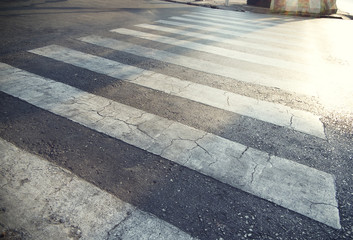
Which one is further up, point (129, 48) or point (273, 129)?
point (129, 48)

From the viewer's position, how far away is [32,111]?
3732 millimetres

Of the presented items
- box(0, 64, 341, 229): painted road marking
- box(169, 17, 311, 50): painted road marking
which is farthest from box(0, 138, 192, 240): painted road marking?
box(169, 17, 311, 50): painted road marking

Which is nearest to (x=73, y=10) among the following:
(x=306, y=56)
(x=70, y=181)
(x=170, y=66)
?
(x=170, y=66)

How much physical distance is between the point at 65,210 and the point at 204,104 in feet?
8.66

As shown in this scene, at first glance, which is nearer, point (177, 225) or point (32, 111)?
point (177, 225)

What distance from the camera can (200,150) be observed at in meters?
3.18

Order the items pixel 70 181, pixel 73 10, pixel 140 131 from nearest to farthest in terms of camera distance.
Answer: pixel 70 181 → pixel 140 131 → pixel 73 10

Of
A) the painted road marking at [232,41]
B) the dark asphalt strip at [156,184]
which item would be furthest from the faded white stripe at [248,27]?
the dark asphalt strip at [156,184]

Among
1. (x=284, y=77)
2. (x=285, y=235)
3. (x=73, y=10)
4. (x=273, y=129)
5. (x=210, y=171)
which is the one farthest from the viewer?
(x=73, y=10)

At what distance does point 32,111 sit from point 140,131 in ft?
5.36

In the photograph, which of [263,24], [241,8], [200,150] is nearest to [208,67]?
[200,150]

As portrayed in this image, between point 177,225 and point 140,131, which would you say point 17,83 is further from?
point 177,225

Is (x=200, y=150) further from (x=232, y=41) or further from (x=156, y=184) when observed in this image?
(x=232, y=41)

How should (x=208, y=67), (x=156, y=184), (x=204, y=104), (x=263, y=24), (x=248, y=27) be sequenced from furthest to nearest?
(x=263, y=24), (x=248, y=27), (x=208, y=67), (x=204, y=104), (x=156, y=184)
